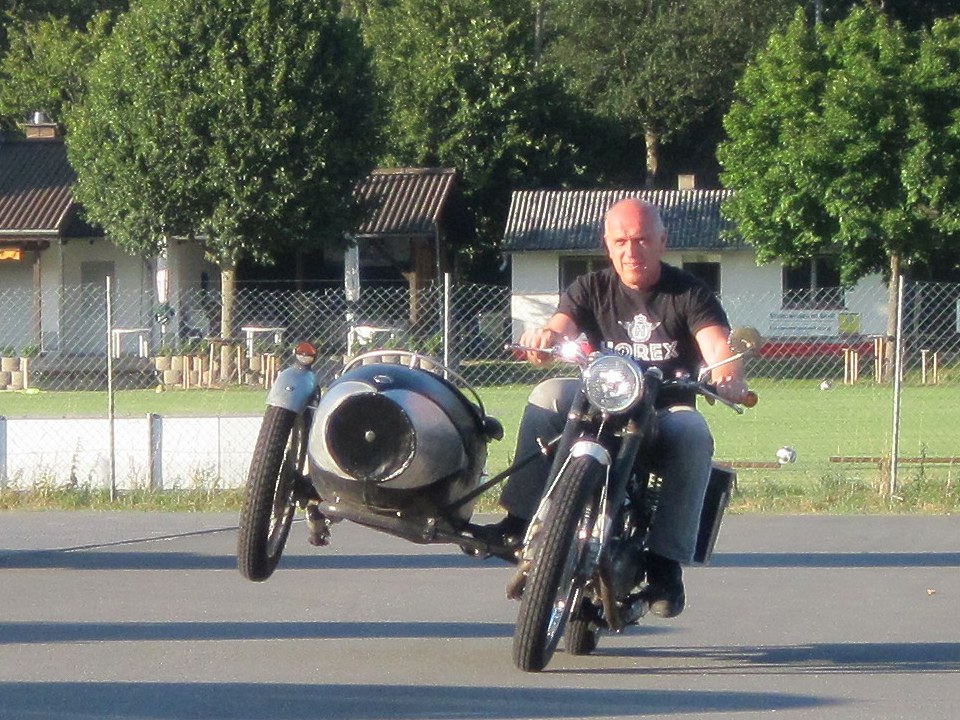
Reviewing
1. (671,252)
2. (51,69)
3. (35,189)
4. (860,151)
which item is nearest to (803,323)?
(860,151)

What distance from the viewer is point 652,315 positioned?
617 cm

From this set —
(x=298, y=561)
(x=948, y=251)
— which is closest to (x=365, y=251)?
(x=948, y=251)

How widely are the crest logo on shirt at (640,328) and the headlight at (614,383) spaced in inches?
25.7

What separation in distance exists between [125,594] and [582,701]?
10.3ft

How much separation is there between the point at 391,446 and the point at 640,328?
3.68 feet

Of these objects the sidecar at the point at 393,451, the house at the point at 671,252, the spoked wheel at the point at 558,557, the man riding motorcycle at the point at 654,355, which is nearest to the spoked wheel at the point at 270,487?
the sidecar at the point at 393,451

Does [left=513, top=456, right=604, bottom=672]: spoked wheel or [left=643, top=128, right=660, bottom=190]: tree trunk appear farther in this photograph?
[left=643, top=128, right=660, bottom=190]: tree trunk

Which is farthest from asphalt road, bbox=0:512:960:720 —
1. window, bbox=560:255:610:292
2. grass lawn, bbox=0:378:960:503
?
window, bbox=560:255:610:292

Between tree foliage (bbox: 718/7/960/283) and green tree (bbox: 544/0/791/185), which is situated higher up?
green tree (bbox: 544/0/791/185)

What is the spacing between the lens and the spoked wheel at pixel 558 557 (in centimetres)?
534

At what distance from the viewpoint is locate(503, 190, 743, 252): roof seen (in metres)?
41.4

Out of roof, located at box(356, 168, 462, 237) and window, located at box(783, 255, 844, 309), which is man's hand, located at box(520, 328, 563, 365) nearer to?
window, located at box(783, 255, 844, 309)

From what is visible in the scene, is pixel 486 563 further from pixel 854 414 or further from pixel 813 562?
pixel 854 414

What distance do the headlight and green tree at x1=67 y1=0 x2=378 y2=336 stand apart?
28862 mm
